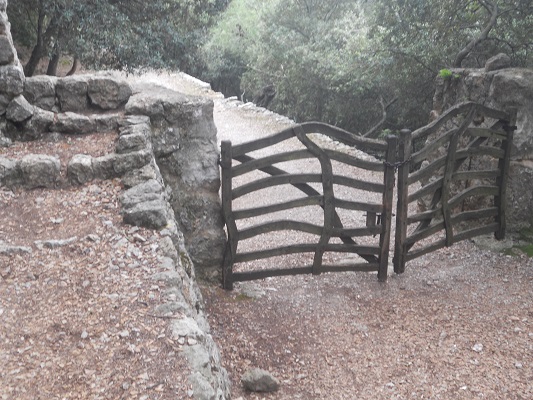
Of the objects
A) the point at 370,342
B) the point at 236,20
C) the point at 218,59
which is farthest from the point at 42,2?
the point at 236,20

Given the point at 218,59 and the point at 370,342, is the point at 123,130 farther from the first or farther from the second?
the point at 218,59

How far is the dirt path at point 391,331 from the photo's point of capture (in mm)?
4754

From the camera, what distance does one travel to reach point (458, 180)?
23.7 feet

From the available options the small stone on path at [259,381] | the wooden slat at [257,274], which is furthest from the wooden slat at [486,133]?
the small stone on path at [259,381]

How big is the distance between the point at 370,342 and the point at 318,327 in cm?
62

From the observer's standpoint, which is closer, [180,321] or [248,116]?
[180,321]

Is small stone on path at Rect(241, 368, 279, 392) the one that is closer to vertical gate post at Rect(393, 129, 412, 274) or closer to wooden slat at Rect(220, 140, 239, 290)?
wooden slat at Rect(220, 140, 239, 290)

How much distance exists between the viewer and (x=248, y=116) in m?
18.0

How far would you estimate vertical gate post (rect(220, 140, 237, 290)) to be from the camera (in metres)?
5.84

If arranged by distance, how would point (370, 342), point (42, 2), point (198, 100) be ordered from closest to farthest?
1. point (370, 342)
2. point (198, 100)
3. point (42, 2)

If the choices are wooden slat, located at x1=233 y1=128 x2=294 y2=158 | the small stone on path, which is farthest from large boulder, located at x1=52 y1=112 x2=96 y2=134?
the small stone on path

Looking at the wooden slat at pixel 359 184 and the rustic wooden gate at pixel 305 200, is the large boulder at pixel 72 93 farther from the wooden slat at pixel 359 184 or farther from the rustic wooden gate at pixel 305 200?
the wooden slat at pixel 359 184

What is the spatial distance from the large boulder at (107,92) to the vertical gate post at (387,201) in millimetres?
3364

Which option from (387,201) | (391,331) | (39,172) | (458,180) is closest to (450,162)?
(458,180)
